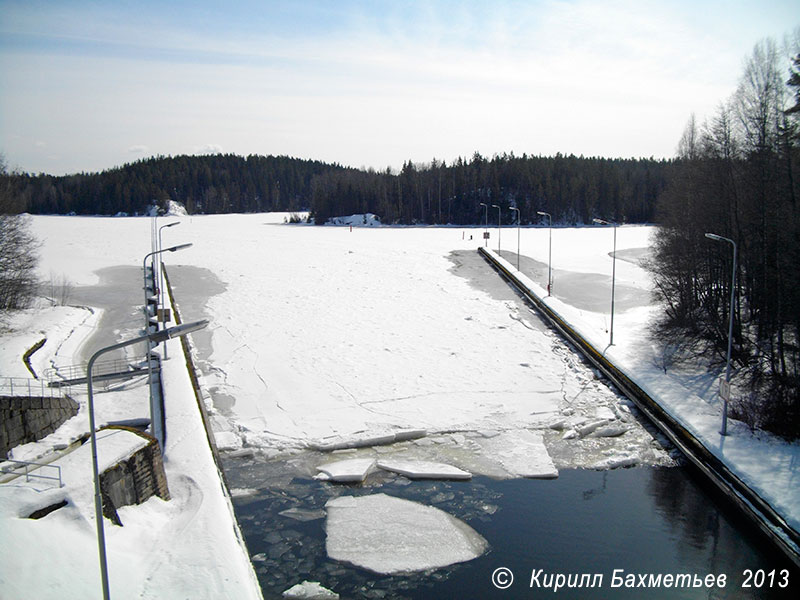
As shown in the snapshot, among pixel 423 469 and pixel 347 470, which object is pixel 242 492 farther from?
pixel 423 469

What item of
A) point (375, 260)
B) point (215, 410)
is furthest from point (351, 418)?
point (375, 260)

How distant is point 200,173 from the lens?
496ft

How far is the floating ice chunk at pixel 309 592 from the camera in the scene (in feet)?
37.0

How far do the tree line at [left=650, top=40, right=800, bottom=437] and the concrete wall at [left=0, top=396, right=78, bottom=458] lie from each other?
2269 cm

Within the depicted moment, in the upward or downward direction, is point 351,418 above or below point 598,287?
below

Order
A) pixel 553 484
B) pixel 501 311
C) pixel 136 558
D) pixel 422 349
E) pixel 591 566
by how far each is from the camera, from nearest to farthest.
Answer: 1. pixel 136 558
2. pixel 591 566
3. pixel 553 484
4. pixel 422 349
5. pixel 501 311

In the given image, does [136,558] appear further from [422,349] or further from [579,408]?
[422,349]

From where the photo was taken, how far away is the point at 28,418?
17547 millimetres

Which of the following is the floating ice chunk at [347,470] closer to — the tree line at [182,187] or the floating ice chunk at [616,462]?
the floating ice chunk at [616,462]

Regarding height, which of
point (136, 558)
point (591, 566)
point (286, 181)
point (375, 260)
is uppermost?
point (286, 181)

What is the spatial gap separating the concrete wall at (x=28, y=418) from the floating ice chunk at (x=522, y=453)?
14.2 meters

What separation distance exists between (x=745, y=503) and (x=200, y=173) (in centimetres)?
15481

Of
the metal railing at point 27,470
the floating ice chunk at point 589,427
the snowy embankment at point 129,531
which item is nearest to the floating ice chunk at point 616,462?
the floating ice chunk at point 589,427

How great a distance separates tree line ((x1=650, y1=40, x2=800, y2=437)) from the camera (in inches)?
750
